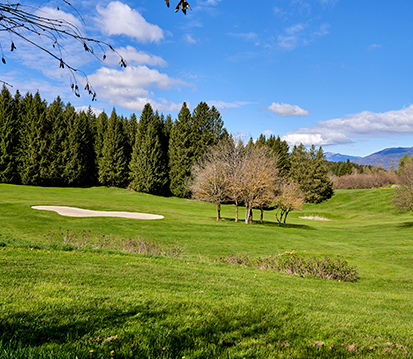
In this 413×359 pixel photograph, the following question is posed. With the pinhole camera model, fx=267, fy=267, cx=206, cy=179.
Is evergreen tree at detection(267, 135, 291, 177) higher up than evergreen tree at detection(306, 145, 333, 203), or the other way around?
evergreen tree at detection(267, 135, 291, 177)

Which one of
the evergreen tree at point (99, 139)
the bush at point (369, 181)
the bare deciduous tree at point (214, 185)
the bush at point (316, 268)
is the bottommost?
the bush at point (316, 268)

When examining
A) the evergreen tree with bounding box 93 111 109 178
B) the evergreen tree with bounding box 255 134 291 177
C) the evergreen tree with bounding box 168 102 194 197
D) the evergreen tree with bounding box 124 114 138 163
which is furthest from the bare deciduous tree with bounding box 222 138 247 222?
the evergreen tree with bounding box 255 134 291 177

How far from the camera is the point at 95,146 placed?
50.5 m

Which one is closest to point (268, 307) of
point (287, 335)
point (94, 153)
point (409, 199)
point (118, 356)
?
point (287, 335)

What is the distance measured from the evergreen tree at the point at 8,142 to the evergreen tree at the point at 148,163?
17.9m

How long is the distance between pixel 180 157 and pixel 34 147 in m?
23.6

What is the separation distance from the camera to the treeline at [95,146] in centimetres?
4184

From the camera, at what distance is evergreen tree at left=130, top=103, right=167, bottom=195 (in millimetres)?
47753

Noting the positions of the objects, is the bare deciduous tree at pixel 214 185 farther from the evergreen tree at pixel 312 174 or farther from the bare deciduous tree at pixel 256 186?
the evergreen tree at pixel 312 174

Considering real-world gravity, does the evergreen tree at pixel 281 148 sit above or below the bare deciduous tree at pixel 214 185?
above

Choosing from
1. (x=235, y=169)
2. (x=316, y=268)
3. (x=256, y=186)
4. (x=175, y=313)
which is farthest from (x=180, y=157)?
(x=175, y=313)

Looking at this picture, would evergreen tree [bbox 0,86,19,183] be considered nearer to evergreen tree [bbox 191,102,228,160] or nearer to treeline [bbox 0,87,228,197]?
treeline [bbox 0,87,228,197]

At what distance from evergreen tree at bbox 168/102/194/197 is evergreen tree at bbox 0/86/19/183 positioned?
80.9 ft

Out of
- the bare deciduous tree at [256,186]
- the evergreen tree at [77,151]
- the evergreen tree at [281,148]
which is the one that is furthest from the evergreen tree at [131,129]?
the bare deciduous tree at [256,186]
